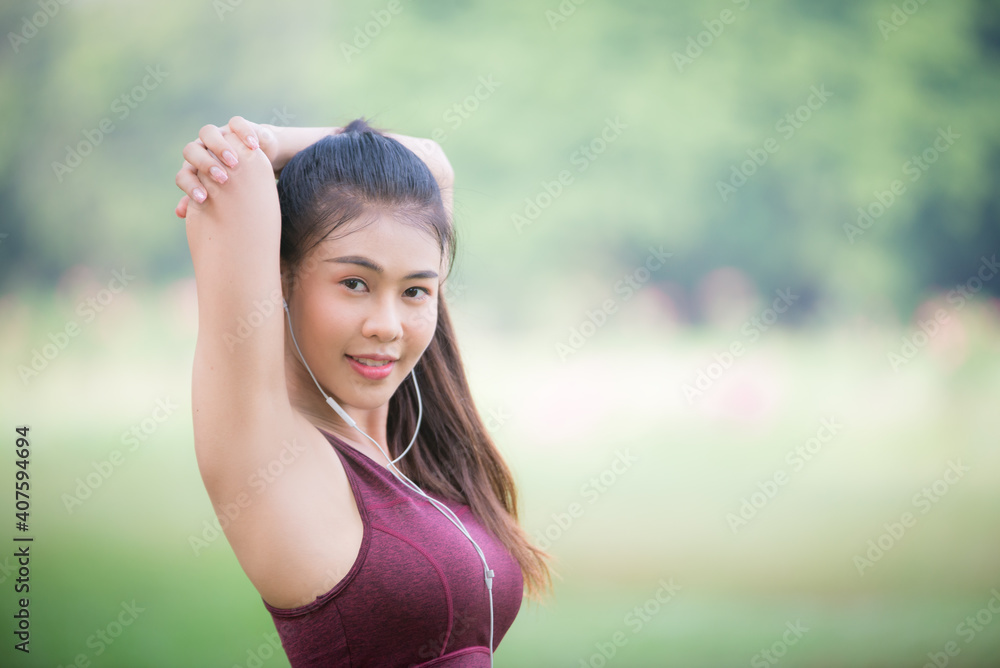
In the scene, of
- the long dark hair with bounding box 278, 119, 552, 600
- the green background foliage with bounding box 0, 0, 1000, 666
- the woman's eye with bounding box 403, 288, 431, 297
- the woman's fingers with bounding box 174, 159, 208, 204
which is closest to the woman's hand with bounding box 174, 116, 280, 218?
the woman's fingers with bounding box 174, 159, 208, 204

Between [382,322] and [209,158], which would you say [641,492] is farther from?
[209,158]

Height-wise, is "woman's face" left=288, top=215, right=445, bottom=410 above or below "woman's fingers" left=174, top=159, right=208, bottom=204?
below

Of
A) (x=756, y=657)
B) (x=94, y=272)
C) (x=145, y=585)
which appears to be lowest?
(x=756, y=657)

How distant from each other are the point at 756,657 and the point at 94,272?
2572 mm

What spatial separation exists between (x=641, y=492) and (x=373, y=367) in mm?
2041

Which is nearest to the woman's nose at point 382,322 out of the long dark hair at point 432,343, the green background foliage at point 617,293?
the long dark hair at point 432,343

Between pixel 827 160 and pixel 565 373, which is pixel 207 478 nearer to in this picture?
pixel 565 373

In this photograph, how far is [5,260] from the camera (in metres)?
2.67

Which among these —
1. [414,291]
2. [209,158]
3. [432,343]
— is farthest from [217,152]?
[432,343]

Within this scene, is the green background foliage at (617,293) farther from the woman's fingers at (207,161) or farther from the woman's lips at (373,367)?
the woman's fingers at (207,161)

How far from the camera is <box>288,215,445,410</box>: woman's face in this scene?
43.2 inches

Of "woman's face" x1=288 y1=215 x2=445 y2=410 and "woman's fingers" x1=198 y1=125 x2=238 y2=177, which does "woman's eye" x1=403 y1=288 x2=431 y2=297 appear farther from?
"woman's fingers" x1=198 y1=125 x2=238 y2=177

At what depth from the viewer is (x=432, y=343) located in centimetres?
144

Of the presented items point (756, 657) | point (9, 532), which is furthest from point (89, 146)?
point (756, 657)
